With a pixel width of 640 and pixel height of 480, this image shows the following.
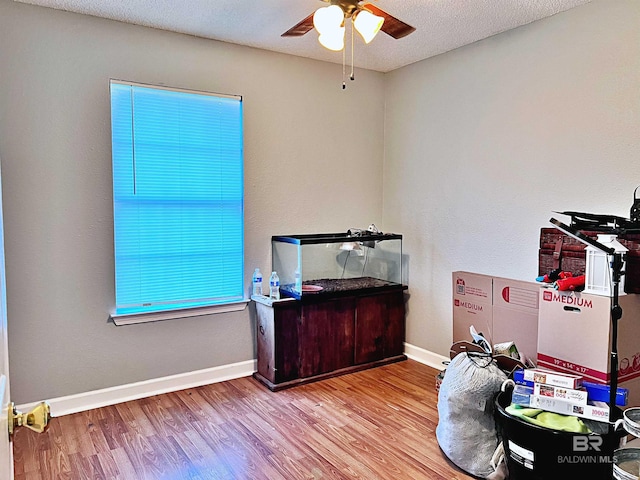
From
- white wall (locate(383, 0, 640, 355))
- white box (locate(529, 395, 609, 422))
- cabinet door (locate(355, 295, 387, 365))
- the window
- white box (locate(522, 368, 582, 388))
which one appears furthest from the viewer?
cabinet door (locate(355, 295, 387, 365))

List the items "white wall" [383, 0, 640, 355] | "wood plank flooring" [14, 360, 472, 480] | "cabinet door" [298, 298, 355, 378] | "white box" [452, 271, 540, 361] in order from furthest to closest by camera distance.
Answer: "cabinet door" [298, 298, 355, 378]
"white box" [452, 271, 540, 361]
"white wall" [383, 0, 640, 355]
"wood plank flooring" [14, 360, 472, 480]

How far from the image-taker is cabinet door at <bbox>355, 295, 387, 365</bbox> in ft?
12.5

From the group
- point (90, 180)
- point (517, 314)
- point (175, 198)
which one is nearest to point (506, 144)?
point (517, 314)

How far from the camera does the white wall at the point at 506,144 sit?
2.71m

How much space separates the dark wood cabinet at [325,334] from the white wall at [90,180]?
0.39m

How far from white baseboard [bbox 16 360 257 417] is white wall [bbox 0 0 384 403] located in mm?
46

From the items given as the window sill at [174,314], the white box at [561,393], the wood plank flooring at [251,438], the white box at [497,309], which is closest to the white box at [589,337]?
the white box at [561,393]

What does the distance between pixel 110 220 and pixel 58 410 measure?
128 centimetres

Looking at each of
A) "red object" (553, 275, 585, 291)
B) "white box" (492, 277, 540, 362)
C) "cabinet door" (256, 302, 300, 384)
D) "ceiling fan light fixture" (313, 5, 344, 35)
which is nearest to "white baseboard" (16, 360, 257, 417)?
"cabinet door" (256, 302, 300, 384)

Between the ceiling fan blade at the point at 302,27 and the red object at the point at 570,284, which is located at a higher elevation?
the ceiling fan blade at the point at 302,27

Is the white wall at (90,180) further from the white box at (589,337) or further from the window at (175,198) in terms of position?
the white box at (589,337)

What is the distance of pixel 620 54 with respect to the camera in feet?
8.71

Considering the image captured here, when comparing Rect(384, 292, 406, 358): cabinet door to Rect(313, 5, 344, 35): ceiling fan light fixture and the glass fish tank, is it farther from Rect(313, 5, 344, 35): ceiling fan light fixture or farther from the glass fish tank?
Rect(313, 5, 344, 35): ceiling fan light fixture

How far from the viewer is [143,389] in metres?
3.30
